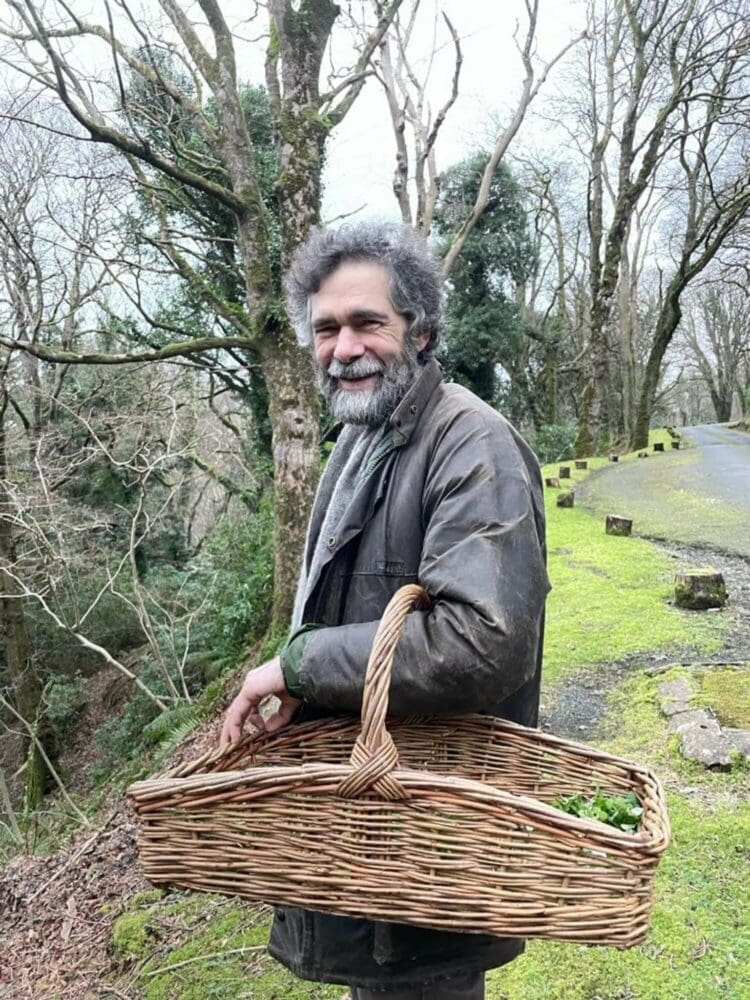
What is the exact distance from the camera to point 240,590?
365 inches

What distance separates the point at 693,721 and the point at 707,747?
282mm

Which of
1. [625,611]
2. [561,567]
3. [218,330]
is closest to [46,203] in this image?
[218,330]

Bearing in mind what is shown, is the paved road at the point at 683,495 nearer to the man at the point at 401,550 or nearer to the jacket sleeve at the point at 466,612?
the man at the point at 401,550

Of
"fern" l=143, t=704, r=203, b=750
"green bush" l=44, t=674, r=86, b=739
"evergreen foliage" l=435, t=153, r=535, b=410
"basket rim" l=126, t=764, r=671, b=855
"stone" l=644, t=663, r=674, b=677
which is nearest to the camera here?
"basket rim" l=126, t=764, r=671, b=855

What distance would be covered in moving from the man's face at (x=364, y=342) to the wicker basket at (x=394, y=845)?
56 cm

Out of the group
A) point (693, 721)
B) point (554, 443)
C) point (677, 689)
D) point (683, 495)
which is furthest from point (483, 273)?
point (693, 721)

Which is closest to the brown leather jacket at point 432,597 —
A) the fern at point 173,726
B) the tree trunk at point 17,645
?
the fern at point 173,726

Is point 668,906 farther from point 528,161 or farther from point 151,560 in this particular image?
point 528,161

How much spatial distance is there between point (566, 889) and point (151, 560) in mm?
15624

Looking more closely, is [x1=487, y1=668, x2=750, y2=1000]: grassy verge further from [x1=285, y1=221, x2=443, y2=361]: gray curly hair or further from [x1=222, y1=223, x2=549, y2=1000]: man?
[x1=285, y1=221, x2=443, y2=361]: gray curly hair

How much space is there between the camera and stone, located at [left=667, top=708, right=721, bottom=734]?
11.5 ft

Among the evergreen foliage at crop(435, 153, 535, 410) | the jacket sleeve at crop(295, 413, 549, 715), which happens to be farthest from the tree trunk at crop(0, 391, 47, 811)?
the evergreen foliage at crop(435, 153, 535, 410)

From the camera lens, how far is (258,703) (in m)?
1.52

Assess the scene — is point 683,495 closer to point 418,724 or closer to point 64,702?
point 418,724
